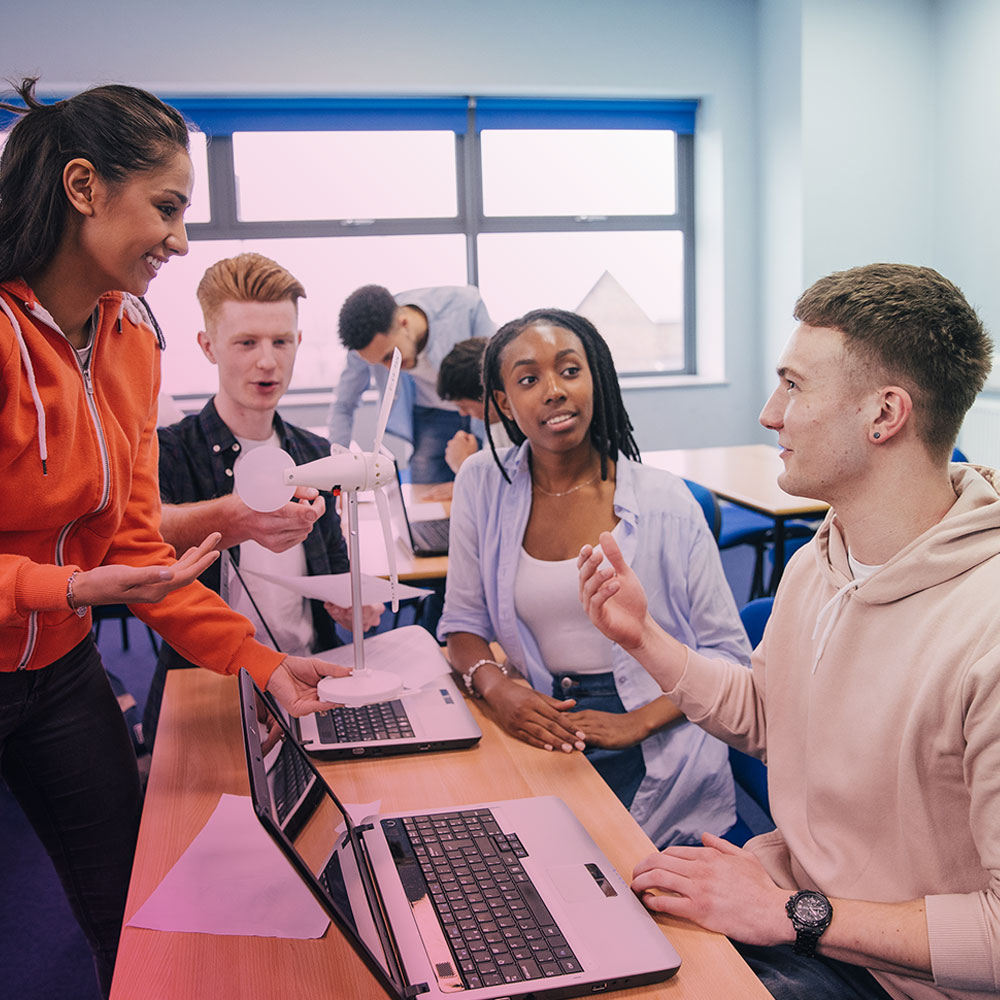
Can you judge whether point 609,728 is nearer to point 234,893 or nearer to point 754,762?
point 754,762

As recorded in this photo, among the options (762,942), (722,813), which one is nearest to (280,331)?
(722,813)

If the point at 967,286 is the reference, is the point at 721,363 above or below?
below

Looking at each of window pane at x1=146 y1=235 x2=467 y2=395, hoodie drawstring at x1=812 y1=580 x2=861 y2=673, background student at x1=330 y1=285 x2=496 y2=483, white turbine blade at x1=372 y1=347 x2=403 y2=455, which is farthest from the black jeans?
window pane at x1=146 y1=235 x2=467 y2=395

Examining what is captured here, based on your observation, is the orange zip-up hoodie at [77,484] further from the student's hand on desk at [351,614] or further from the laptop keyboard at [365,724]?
the student's hand on desk at [351,614]

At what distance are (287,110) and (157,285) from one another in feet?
4.47

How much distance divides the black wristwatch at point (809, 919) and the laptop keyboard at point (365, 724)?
64cm

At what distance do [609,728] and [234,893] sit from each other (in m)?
0.71

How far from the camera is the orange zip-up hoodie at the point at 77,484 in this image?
121 cm

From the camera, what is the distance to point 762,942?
3.28 feet

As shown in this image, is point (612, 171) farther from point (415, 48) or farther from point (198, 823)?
point (198, 823)

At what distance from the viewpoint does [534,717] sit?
1.47m

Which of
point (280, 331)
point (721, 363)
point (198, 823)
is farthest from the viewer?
point (721, 363)

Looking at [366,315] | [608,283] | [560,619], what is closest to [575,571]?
[560,619]

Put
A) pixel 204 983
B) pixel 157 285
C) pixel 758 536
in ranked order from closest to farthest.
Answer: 1. pixel 204 983
2. pixel 758 536
3. pixel 157 285
